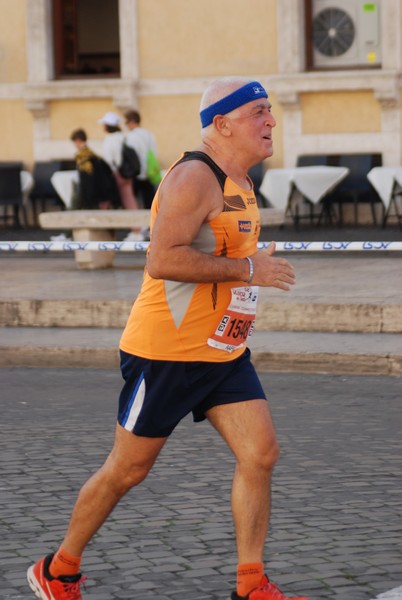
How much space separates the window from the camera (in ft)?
74.6

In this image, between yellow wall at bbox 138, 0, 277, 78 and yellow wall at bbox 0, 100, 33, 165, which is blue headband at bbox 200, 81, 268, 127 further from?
yellow wall at bbox 0, 100, 33, 165

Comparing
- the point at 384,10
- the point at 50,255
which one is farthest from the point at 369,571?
the point at 384,10

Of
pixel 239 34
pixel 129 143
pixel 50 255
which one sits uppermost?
pixel 239 34

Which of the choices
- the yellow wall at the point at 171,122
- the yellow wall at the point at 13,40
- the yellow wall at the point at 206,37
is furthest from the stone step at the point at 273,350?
the yellow wall at the point at 13,40

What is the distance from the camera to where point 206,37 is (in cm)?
2161

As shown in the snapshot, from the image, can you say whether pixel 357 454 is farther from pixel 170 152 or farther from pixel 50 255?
pixel 170 152

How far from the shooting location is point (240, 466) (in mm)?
4781

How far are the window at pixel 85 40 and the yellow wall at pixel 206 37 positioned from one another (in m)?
1.13

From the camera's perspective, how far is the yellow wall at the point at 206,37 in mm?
21312

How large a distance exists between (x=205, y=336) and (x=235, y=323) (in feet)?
0.37

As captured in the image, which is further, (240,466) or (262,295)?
(262,295)

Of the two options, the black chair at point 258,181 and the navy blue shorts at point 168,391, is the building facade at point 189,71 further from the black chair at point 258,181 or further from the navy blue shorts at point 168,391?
the navy blue shorts at point 168,391

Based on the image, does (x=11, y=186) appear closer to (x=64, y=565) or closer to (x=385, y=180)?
(x=385, y=180)

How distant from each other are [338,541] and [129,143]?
1213 cm
